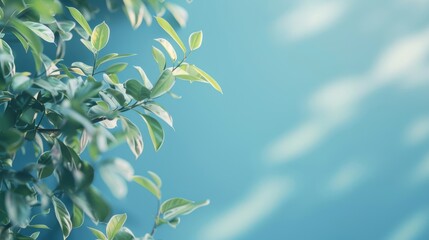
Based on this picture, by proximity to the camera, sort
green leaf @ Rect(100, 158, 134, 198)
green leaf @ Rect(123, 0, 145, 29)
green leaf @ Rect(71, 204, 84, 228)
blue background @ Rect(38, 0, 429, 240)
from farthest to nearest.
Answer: blue background @ Rect(38, 0, 429, 240)
green leaf @ Rect(71, 204, 84, 228)
green leaf @ Rect(123, 0, 145, 29)
green leaf @ Rect(100, 158, 134, 198)

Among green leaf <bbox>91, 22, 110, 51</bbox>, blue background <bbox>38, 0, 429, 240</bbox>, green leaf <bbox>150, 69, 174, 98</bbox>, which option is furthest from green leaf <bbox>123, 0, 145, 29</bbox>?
blue background <bbox>38, 0, 429, 240</bbox>

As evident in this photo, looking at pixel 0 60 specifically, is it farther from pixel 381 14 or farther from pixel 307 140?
pixel 381 14

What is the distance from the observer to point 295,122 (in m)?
1.36

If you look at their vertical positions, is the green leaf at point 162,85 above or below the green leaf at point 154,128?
above

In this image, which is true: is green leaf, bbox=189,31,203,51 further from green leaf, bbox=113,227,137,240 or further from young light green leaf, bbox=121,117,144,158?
green leaf, bbox=113,227,137,240

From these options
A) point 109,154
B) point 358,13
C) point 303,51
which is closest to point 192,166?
point 109,154

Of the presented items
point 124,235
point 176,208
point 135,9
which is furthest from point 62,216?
point 135,9

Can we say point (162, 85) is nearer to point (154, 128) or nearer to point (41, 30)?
point (154, 128)

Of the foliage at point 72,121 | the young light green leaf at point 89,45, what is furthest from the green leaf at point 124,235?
the young light green leaf at point 89,45

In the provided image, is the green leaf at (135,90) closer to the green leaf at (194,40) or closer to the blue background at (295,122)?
the green leaf at (194,40)

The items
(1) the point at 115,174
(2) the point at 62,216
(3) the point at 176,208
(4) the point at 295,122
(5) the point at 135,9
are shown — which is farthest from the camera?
(4) the point at 295,122

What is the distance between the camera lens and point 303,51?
4.41 feet

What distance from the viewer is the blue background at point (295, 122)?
1.31 metres

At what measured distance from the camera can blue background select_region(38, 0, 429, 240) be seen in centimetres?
131
